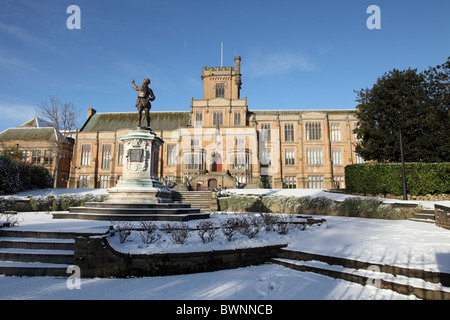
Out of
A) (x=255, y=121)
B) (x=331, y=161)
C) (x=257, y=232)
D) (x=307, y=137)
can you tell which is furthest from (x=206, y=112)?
(x=257, y=232)

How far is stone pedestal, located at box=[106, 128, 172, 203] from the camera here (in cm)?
1274

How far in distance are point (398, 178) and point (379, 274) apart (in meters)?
15.6

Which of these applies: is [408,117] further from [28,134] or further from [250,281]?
[28,134]

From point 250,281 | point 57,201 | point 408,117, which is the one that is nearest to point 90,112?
point 57,201

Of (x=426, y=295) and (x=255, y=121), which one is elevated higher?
(x=255, y=121)

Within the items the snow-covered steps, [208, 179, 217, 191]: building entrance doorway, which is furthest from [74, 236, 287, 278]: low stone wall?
[208, 179, 217, 191]: building entrance doorway

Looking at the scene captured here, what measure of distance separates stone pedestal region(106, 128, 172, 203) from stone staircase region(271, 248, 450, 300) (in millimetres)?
7973

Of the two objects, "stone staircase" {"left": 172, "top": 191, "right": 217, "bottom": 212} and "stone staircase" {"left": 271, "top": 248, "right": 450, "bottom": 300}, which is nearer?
"stone staircase" {"left": 271, "top": 248, "right": 450, "bottom": 300}

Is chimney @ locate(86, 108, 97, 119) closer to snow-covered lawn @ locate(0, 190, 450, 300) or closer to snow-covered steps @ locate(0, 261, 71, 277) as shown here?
snow-covered steps @ locate(0, 261, 71, 277)

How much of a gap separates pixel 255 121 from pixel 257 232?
3844 cm
